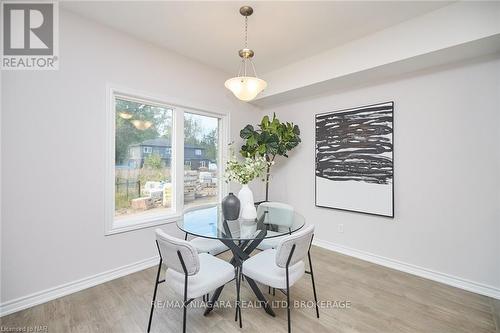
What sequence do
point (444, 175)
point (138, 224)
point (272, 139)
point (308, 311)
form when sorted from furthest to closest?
point (272, 139)
point (138, 224)
point (444, 175)
point (308, 311)

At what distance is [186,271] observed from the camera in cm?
151

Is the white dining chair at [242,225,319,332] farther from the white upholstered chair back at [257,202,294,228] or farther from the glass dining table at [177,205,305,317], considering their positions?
the white upholstered chair back at [257,202,294,228]

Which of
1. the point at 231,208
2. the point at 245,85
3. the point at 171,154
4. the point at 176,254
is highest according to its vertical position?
the point at 245,85

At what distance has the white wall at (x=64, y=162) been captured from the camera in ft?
6.54

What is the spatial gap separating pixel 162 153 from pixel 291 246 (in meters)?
2.31

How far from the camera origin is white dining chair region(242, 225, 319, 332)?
5.28 ft

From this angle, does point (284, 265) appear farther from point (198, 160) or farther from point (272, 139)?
point (198, 160)

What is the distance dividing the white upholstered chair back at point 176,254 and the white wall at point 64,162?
4.55 feet

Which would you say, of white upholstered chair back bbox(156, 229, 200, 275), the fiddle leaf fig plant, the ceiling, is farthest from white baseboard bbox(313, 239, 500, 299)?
the ceiling

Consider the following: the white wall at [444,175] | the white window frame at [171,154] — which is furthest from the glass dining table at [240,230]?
the white wall at [444,175]

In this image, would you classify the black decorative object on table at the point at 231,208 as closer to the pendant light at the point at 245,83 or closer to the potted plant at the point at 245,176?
the potted plant at the point at 245,176

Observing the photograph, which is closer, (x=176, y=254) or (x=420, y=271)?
(x=176, y=254)

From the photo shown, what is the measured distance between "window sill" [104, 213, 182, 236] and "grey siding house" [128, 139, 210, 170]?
0.71m

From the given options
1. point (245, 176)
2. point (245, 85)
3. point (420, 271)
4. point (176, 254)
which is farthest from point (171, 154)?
point (420, 271)
